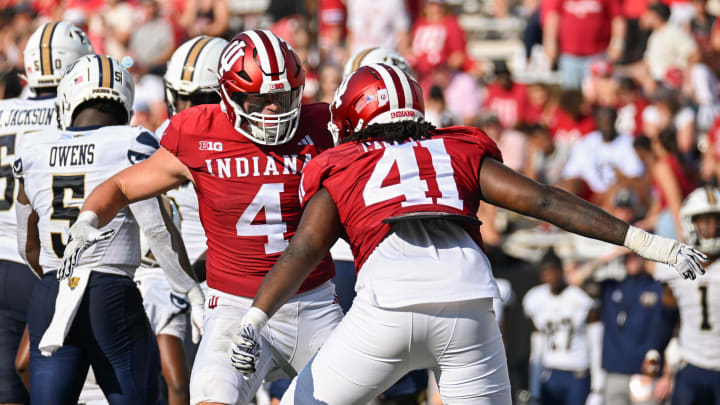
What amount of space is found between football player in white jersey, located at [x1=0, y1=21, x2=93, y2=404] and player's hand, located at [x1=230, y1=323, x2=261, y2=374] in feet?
6.76

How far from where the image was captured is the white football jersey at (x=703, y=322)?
27.2 feet

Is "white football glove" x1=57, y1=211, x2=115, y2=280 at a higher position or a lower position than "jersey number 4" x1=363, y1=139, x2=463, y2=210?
lower

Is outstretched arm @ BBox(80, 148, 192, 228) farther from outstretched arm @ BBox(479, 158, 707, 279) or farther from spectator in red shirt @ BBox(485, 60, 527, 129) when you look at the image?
spectator in red shirt @ BBox(485, 60, 527, 129)

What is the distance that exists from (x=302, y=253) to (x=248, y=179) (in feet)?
2.41

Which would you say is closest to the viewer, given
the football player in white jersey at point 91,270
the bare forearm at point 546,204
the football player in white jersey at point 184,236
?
the bare forearm at point 546,204

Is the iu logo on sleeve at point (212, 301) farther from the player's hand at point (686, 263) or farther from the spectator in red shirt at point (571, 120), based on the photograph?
the spectator in red shirt at point (571, 120)

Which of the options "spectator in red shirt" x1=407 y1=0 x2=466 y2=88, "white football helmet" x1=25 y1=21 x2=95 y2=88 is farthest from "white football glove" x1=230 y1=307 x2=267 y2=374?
"spectator in red shirt" x1=407 y1=0 x2=466 y2=88

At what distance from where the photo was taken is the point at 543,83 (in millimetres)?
13352

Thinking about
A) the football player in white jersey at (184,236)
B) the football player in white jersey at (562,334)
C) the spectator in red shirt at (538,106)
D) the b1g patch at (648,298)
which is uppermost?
the football player in white jersey at (184,236)

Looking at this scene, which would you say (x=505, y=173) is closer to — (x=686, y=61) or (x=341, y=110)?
(x=341, y=110)

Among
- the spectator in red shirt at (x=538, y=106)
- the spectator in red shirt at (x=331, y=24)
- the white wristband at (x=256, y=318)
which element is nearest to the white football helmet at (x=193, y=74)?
the white wristband at (x=256, y=318)

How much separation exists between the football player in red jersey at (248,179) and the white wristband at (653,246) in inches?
56.2

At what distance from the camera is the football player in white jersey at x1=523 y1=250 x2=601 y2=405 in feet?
33.8

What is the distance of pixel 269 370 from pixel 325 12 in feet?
32.4
